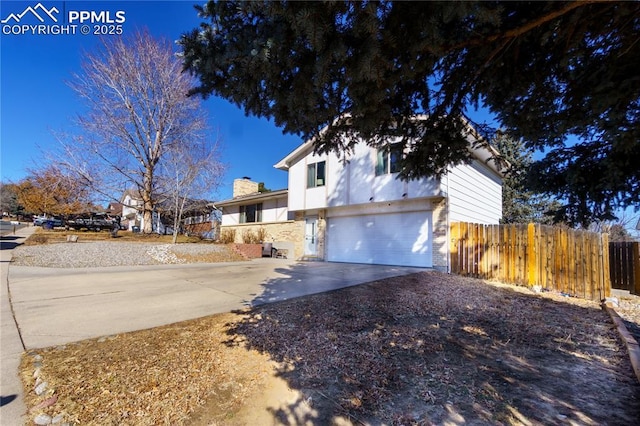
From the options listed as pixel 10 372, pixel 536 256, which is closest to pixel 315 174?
pixel 536 256

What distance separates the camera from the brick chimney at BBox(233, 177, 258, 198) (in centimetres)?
2220

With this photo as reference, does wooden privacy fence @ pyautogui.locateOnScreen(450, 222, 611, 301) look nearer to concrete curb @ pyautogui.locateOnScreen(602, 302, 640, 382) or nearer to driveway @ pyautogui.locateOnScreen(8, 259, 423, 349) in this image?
concrete curb @ pyautogui.locateOnScreen(602, 302, 640, 382)

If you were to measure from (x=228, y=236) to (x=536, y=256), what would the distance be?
17264mm

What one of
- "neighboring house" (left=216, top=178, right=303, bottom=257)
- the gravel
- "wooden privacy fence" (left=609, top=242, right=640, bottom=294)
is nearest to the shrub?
"neighboring house" (left=216, top=178, right=303, bottom=257)

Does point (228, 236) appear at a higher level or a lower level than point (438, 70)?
lower

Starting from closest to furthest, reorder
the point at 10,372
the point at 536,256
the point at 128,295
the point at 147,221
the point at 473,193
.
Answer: the point at 10,372 < the point at 128,295 < the point at 536,256 < the point at 473,193 < the point at 147,221

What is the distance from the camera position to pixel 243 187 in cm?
2258

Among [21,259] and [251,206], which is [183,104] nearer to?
[251,206]

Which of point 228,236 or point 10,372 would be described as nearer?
point 10,372

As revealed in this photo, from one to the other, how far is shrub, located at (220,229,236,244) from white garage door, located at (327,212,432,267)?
8.01 meters

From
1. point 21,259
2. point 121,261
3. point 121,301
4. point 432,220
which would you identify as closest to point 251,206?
point 121,261

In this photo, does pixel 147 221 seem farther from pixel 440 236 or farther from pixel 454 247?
pixel 454 247

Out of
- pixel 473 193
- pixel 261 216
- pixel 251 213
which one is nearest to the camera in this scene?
pixel 473 193

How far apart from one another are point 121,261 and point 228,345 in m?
10.5
